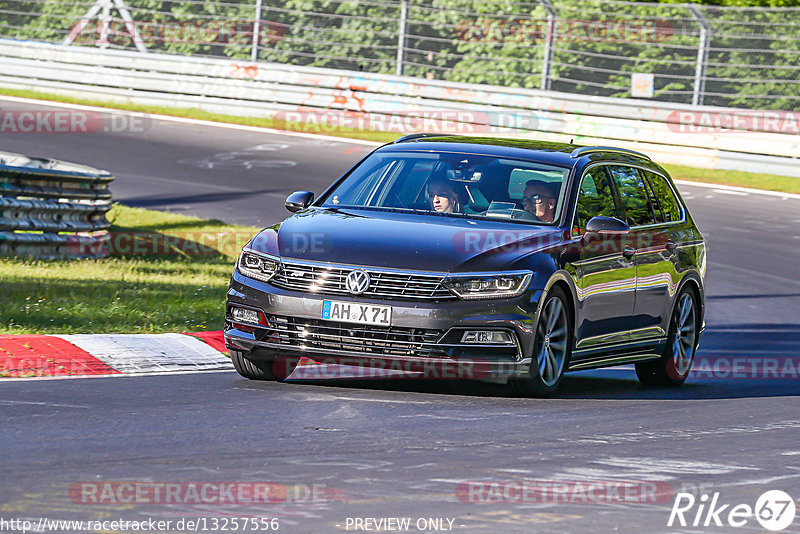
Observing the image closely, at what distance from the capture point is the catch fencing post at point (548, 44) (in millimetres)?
27062

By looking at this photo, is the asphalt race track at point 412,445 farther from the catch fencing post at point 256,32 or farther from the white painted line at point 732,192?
the catch fencing post at point 256,32

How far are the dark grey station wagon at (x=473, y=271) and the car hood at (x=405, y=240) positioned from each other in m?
0.01

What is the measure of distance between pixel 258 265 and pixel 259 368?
0.73 metres

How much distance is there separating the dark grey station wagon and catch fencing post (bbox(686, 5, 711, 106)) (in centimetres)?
1525

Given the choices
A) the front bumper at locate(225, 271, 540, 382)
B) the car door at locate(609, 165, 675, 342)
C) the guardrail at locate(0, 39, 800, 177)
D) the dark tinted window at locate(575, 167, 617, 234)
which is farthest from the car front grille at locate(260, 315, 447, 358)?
the guardrail at locate(0, 39, 800, 177)

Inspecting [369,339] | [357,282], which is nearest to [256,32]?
[357,282]

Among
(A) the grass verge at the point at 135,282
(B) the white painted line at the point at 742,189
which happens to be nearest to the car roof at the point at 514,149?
(A) the grass verge at the point at 135,282

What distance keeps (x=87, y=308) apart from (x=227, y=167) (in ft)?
38.3

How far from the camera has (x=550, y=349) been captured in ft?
30.2

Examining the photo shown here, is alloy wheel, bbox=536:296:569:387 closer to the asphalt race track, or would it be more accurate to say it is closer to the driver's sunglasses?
the asphalt race track

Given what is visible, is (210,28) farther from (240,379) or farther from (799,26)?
A: (240,379)

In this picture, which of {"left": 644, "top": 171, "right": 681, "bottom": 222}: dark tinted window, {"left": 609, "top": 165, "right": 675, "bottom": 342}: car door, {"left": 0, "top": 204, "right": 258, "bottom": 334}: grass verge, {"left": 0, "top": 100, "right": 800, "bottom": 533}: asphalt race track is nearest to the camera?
{"left": 0, "top": 100, "right": 800, "bottom": 533}: asphalt race track

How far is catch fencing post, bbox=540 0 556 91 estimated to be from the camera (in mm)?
27062

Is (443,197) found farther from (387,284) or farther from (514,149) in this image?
(387,284)
